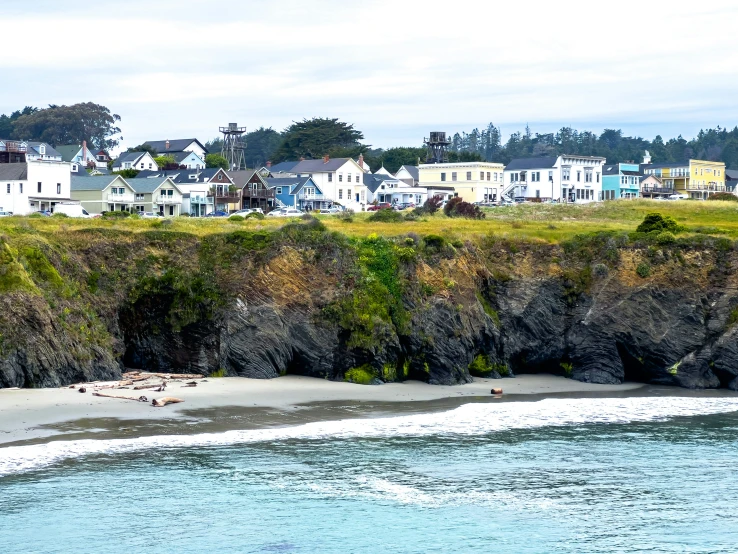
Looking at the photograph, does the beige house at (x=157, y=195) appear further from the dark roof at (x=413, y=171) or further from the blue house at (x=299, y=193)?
the dark roof at (x=413, y=171)

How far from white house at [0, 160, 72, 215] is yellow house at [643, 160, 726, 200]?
288ft

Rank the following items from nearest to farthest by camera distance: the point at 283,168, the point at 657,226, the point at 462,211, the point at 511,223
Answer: the point at 657,226
the point at 511,223
the point at 462,211
the point at 283,168

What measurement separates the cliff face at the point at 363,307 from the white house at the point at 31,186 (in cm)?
4153

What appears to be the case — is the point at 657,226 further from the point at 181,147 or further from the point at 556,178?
the point at 181,147

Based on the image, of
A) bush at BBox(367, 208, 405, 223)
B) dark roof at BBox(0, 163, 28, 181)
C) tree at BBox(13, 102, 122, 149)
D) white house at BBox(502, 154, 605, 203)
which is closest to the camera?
bush at BBox(367, 208, 405, 223)

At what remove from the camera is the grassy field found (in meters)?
47.2

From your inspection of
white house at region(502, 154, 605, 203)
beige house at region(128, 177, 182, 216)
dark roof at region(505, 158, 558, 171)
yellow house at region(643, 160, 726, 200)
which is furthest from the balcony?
yellow house at region(643, 160, 726, 200)

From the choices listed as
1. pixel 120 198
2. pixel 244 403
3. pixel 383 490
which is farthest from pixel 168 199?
pixel 383 490

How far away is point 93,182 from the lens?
92500 millimetres

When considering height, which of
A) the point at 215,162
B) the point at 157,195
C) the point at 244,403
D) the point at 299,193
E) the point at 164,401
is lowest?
the point at 244,403

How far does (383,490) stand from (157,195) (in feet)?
243

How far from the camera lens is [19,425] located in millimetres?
30250

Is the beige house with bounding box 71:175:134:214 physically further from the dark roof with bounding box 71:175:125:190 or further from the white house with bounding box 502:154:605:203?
the white house with bounding box 502:154:605:203

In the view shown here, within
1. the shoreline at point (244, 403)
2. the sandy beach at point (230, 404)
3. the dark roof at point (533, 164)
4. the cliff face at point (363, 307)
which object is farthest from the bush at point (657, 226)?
the dark roof at point (533, 164)
